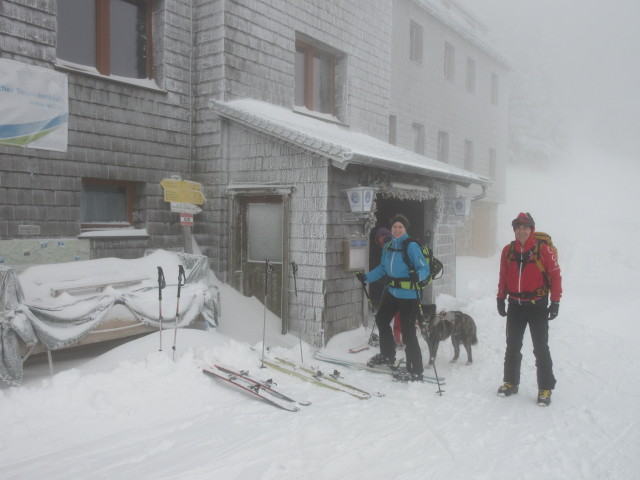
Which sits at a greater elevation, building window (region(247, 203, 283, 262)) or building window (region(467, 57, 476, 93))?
building window (region(467, 57, 476, 93))

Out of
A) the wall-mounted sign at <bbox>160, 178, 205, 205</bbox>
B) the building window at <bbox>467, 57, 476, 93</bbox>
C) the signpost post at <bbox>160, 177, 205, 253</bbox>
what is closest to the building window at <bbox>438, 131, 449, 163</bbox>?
the building window at <bbox>467, 57, 476, 93</bbox>

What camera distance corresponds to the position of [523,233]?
5.55 meters

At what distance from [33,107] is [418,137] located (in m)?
13.8

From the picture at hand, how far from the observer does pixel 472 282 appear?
14.8 meters

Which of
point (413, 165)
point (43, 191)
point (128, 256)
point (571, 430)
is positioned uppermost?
point (413, 165)

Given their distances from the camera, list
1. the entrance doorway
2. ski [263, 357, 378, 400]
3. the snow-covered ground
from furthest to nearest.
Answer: the entrance doorway, ski [263, 357, 378, 400], the snow-covered ground

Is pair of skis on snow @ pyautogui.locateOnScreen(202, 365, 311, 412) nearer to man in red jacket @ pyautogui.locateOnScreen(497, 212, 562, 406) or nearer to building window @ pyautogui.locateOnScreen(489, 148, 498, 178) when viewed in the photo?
man in red jacket @ pyautogui.locateOnScreen(497, 212, 562, 406)

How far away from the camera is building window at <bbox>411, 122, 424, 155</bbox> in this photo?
59.7 ft

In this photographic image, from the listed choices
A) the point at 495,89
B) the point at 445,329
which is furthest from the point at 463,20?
the point at 445,329

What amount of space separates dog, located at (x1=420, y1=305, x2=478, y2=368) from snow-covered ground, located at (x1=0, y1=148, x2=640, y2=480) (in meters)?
0.30

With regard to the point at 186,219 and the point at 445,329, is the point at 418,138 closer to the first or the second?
the point at 186,219

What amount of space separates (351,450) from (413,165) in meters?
5.37

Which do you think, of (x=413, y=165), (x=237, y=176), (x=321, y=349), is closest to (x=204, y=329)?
(x=321, y=349)

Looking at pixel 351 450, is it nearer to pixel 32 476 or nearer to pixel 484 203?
pixel 32 476
